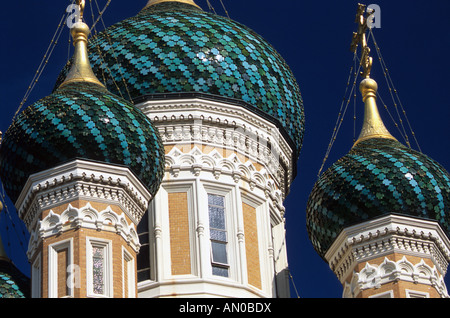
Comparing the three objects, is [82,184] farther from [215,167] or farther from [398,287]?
[398,287]

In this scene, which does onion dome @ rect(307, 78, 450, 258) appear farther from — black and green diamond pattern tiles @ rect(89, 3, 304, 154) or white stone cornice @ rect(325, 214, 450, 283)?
black and green diamond pattern tiles @ rect(89, 3, 304, 154)

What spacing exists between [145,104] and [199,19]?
6.44 ft

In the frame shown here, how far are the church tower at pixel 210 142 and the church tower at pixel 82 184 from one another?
1.85 meters

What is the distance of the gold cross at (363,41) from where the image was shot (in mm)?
28297

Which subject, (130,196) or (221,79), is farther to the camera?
(221,79)

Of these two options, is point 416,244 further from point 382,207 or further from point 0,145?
point 0,145

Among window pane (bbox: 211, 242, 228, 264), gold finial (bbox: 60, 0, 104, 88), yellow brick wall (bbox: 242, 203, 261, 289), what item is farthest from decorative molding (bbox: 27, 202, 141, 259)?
yellow brick wall (bbox: 242, 203, 261, 289)

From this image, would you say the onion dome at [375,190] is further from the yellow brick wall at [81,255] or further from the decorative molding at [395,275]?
the yellow brick wall at [81,255]

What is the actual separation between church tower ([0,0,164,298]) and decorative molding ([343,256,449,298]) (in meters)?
3.35

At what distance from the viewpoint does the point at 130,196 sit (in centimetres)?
2341
